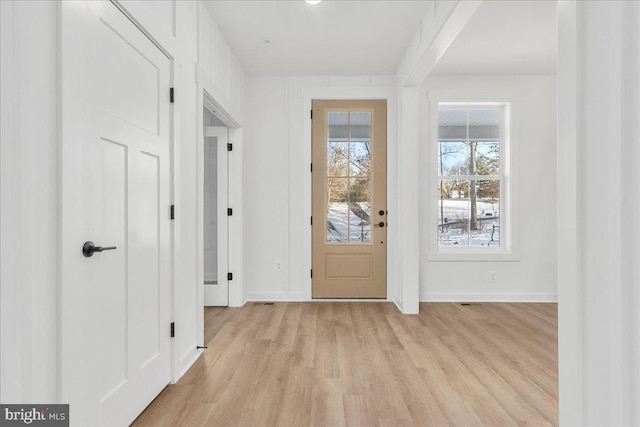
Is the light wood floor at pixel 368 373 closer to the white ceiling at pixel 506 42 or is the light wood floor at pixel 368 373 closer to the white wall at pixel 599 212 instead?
the white wall at pixel 599 212

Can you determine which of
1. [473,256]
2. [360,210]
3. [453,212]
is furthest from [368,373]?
[453,212]

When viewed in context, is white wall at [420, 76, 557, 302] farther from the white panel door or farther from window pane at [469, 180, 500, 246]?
the white panel door

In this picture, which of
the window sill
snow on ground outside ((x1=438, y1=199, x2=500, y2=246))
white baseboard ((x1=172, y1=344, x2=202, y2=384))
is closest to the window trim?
the window sill

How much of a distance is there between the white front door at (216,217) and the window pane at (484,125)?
3.02m

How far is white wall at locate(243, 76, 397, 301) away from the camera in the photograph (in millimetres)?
4527

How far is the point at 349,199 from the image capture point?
459cm

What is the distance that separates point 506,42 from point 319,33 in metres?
1.84

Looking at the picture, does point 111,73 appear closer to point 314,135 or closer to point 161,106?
point 161,106

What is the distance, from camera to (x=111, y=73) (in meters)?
1.68

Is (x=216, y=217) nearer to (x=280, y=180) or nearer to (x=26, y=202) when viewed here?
(x=280, y=180)

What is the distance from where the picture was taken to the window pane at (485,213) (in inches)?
186

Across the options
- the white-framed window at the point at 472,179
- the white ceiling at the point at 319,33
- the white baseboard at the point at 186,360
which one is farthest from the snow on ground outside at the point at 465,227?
the white baseboard at the point at 186,360

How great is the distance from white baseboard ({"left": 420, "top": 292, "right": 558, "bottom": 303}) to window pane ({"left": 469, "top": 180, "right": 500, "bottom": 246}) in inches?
25.2

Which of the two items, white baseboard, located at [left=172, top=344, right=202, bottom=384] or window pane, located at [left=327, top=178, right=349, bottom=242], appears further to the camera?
window pane, located at [left=327, top=178, right=349, bottom=242]
